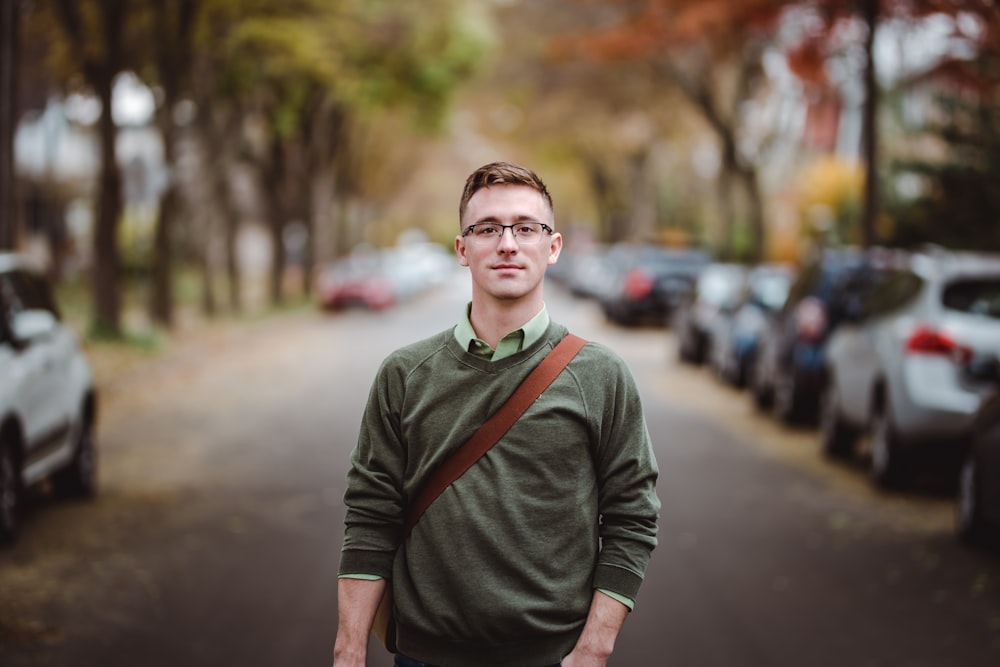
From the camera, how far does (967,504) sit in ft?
26.8

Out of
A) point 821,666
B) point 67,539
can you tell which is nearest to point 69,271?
point 67,539

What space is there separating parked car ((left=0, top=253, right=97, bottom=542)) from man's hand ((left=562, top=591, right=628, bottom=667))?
586 centimetres

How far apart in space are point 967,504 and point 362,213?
56018mm

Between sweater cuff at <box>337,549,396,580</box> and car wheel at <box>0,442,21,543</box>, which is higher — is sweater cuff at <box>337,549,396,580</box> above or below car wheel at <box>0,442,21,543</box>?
above

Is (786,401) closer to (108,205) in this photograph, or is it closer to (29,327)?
(29,327)

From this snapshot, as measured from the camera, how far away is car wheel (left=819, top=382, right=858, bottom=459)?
38.5 feet

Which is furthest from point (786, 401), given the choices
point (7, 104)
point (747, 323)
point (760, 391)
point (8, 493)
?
point (7, 104)

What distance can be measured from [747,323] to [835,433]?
5.55 m

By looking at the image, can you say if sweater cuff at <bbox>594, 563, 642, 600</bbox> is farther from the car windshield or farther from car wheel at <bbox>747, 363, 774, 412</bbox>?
the car windshield

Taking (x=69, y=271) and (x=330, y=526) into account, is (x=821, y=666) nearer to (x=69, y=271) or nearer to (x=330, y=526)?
(x=330, y=526)

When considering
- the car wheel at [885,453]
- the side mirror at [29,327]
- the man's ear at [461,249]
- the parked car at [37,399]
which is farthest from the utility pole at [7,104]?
the man's ear at [461,249]

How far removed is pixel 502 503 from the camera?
2840 mm

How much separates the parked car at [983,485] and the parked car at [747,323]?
7878mm

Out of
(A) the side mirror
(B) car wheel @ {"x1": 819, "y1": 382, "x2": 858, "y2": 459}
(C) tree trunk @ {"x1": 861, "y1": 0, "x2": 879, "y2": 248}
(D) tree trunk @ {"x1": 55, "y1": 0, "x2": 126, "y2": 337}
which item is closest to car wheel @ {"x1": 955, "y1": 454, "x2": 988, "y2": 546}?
(B) car wheel @ {"x1": 819, "y1": 382, "x2": 858, "y2": 459}
